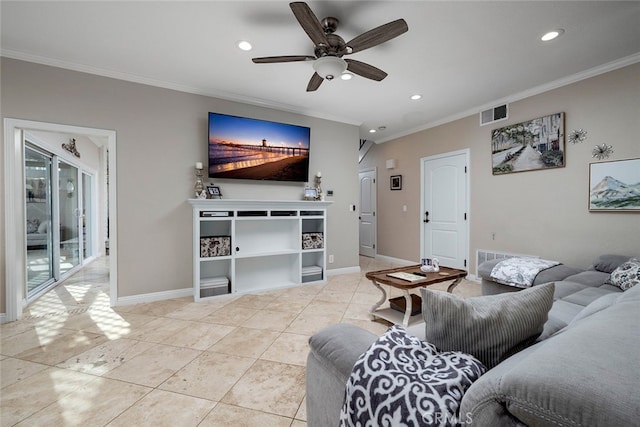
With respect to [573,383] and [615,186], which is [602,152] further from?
[573,383]

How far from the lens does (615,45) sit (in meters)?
2.51

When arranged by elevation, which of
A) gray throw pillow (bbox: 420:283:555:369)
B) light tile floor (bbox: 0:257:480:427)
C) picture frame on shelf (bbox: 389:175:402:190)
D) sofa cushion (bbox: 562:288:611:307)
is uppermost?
picture frame on shelf (bbox: 389:175:402:190)

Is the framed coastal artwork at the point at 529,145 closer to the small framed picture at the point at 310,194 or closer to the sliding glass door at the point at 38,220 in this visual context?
the small framed picture at the point at 310,194

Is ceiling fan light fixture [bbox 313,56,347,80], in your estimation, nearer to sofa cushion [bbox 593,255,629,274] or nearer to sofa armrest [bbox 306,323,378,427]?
sofa armrest [bbox 306,323,378,427]

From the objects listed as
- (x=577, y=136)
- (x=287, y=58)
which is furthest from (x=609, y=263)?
(x=287, y=58)

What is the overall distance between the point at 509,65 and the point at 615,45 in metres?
0.84

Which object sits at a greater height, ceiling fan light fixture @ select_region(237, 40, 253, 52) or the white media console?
ceiling fan light fixture @ select_region(237, 40, 253, 52)

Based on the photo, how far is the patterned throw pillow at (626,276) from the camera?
202 centimetres

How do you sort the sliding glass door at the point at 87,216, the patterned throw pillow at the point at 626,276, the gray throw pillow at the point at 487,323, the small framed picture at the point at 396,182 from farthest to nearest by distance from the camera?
the sliding glass door at the point at 87,216, the small framed picture at the point at 396,182, the patterned throw pillow at the point at 626,276, the gray throw pillow at the point at 487,323

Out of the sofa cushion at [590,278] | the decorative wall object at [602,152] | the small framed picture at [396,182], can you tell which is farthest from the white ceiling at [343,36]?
the sofa cushion at [590,278]

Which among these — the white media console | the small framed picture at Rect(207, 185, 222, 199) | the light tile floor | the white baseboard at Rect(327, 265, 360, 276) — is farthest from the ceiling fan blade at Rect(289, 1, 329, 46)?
the white baseboard at Rect(327, 265, 360, 276)

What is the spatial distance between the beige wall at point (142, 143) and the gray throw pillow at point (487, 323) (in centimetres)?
330

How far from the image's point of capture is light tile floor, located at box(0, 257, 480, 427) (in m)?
1.48

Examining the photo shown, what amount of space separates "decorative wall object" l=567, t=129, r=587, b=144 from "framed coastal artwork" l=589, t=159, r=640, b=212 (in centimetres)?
32
